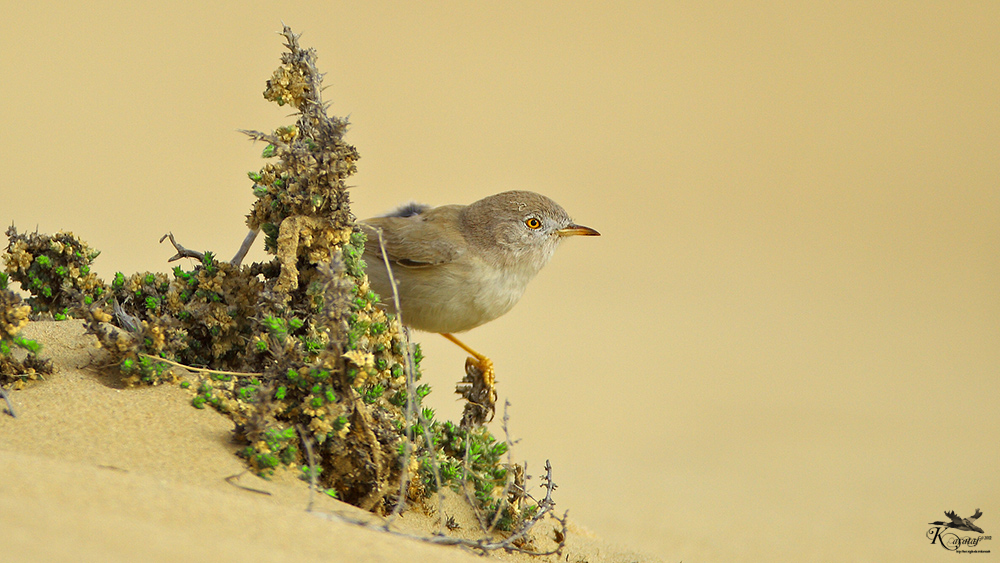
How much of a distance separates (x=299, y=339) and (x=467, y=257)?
7.17 feet

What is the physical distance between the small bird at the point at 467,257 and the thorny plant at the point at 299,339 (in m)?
1.19

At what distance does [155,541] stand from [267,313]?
5.90 ft

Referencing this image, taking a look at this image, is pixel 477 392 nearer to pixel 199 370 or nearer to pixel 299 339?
pixel 299 339

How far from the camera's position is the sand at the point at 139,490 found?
7.49 ft

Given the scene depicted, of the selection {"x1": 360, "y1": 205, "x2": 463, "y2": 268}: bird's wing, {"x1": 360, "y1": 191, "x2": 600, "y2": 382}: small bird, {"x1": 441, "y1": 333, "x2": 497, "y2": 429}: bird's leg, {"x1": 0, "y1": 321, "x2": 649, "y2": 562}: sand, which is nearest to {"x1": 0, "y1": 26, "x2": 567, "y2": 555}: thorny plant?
{"x1": 0, "y1": 321, "x2": 649, "y2": 562}: sand

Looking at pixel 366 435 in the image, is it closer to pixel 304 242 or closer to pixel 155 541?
pixel 304 242

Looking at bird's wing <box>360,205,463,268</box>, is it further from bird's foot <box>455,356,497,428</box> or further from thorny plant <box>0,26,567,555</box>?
thorny plant <box>0,26,567,555</box>

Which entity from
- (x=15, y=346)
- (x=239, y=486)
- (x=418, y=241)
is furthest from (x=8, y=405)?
(x=418, y=241)

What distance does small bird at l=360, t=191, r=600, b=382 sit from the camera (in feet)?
19.2

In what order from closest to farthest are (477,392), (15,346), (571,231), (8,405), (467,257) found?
1. (8,405)
2. (15,346)
3. (477,392)
4. (467,257)
5. (571,231)

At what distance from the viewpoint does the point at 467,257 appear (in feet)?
19.4

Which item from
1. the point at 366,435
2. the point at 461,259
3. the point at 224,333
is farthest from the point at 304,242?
the point at 461,259

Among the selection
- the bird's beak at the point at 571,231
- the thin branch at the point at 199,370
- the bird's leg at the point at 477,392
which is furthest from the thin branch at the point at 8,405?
the bird's beak at the point at 571,231

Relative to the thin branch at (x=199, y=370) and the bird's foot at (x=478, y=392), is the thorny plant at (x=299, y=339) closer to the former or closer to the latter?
the thin branch at (x=199, y=370)
